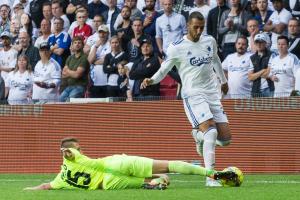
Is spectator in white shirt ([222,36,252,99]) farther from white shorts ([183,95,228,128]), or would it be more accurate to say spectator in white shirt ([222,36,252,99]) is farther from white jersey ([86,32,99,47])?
white shorts ([183,95,228,128])

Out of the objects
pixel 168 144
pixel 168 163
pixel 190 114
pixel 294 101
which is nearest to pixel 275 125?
pixel 294 101

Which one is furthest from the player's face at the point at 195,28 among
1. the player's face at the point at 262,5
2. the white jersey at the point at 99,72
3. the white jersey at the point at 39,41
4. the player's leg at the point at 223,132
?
the white jersey at the point at 39,41

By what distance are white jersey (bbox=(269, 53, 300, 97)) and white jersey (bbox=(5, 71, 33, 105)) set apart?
18.9 feet

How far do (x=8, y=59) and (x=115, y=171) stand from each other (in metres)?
10.4

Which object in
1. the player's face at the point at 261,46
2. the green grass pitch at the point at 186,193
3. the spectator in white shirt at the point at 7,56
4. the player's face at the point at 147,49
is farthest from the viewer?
the spectator in white shirt at the point at 7,56

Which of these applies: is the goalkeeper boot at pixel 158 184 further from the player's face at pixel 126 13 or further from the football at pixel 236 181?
the player's face at pixel 126 13

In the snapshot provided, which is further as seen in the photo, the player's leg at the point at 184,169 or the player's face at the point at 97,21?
the player's face at the point at 97,21

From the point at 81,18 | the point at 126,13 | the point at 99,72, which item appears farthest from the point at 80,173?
the point at 81,18

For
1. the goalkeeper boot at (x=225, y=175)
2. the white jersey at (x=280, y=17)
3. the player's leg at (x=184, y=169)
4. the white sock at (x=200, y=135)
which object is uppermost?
the white jersey at (x=280, y=17)

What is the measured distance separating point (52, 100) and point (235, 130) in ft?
13.6

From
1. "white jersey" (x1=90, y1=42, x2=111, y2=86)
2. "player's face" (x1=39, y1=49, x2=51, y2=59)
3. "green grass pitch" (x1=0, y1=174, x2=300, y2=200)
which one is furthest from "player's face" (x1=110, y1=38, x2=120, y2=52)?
"green grass pitch" (x1=0, y1=174, x2=300, y2=200)

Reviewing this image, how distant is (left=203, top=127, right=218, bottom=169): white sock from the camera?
1344 centimetres

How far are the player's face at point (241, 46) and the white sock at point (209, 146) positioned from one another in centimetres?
557

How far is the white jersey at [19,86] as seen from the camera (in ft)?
69.1
